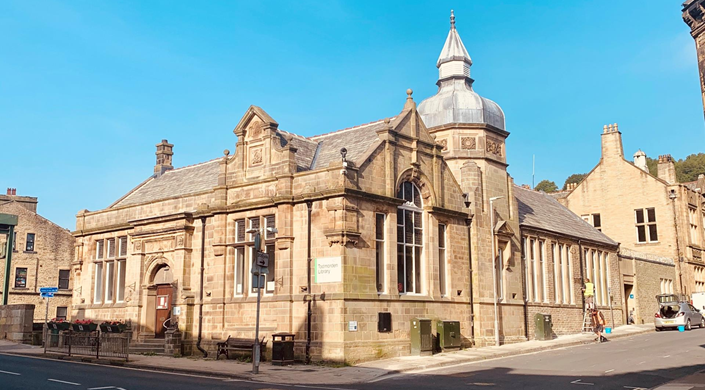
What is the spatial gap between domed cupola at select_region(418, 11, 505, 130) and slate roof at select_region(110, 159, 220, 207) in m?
11.7

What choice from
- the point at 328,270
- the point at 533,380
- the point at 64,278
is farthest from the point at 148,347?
the point at 64,278

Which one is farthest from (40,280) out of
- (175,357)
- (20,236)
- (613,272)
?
(613,272)

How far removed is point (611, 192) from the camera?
169ft

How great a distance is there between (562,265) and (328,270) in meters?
19.6

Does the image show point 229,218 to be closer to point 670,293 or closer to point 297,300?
point 297,300

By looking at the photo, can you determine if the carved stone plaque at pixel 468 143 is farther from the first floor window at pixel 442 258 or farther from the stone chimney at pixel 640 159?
the stone chimney at pixel 640 159

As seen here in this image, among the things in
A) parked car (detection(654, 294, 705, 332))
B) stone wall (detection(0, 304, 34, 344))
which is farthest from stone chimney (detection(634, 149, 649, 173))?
stone wall (detection(0, 304, 34, 344))

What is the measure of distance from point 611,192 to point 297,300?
35959mm

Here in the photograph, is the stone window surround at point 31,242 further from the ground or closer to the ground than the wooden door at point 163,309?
further from the ground

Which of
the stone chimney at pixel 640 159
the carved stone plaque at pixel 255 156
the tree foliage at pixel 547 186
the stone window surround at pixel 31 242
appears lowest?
the stone window surround at pixel 31 242

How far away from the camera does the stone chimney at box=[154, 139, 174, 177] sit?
4056cm

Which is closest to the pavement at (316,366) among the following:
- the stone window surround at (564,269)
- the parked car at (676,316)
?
the stone window surround at (564,269)

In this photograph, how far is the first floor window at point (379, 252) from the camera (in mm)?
24812

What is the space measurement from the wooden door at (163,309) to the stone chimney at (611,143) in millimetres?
37133
